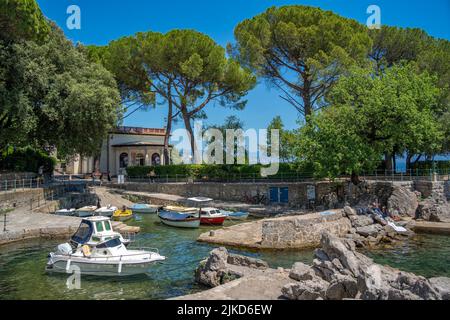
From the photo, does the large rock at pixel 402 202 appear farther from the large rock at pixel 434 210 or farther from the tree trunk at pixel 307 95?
the tree trunk at pixel 307 95

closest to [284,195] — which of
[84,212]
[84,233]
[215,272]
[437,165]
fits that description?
[437,165]

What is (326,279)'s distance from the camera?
41.4ft

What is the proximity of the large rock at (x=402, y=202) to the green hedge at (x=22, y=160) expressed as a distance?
37.2 metres

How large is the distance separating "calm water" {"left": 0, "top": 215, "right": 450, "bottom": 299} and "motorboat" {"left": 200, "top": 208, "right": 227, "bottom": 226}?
4.07 metres

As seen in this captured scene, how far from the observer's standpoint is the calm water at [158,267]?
561 inches

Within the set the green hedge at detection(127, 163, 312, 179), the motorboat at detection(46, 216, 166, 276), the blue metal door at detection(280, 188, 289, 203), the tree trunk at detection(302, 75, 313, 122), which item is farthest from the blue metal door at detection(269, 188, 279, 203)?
the motorboat at detection(46, 216, 166, 276)

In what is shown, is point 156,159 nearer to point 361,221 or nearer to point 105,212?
point 105,212

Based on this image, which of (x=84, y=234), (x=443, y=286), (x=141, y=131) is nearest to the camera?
(x=443, y=286)

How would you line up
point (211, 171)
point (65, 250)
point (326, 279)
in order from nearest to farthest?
point (326, 279)
point (65, 250)
point (211, 171)

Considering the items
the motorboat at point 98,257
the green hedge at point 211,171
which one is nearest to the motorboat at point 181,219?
the motorboat at point 98,257

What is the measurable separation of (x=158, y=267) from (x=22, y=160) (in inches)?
1286

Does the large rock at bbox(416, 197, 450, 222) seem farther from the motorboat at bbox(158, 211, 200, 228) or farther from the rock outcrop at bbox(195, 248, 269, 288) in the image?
the rock outcrop at bbox(195, 248, 269, 288)

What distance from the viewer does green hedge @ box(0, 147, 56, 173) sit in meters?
42.2
